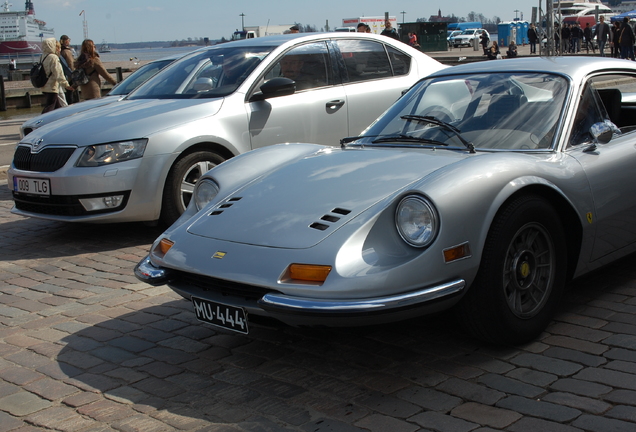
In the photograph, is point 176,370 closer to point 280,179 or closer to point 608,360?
point 280,179

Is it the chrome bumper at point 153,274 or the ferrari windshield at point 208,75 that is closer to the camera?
the chrome bumper at point 153,274

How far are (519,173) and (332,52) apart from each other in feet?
13.3

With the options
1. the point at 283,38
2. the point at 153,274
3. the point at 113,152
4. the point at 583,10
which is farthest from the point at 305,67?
the point at 583,10

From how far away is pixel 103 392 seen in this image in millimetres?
3412

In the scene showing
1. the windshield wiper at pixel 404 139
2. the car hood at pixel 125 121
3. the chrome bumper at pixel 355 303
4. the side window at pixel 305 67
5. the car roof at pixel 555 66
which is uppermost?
the side window at pixel 305 67

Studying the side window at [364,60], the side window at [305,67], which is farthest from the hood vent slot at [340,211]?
the side window at [364,60]

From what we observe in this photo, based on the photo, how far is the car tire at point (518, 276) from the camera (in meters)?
3.35

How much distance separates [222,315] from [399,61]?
16.5ft

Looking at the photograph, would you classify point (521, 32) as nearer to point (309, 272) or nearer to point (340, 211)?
point (340, 211)

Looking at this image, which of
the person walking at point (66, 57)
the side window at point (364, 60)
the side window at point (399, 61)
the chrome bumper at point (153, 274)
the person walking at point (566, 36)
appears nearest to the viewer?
the chrome bumper at point (153, 274)

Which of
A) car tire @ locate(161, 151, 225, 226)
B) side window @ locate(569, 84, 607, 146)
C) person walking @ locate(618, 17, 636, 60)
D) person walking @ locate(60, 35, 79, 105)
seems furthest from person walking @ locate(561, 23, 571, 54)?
side window @ locate(569, 84, 607, 146)

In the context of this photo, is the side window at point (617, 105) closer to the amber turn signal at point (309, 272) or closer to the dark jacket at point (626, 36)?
the amber turn signal at point (309, 272)

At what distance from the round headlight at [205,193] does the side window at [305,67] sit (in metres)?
2.73

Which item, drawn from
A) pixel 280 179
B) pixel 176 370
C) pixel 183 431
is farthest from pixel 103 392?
pixel 280 179
